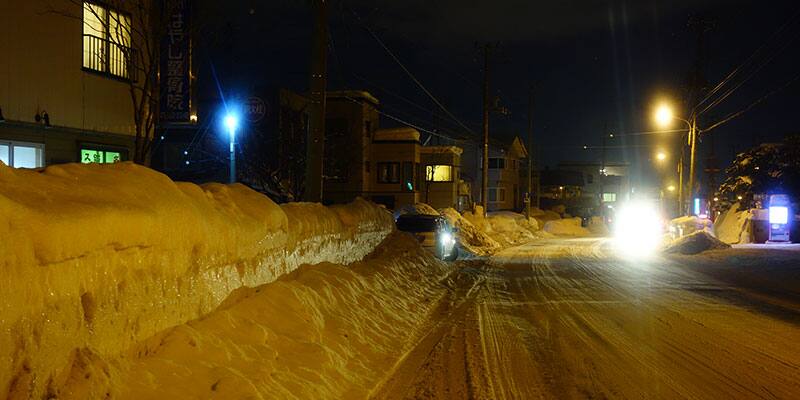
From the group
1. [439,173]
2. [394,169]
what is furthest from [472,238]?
[439,173]

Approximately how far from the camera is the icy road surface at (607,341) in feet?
26.6

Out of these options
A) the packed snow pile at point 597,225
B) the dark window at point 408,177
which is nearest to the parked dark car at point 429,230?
the dark window at point 408,177

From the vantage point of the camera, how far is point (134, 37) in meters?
16.5

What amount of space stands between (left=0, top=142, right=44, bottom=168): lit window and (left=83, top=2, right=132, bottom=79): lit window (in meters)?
2.20

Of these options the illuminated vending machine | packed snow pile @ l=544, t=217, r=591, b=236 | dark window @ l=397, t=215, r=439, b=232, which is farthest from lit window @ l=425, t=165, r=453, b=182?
dark window @ l=397, t=215, r=439, b=232

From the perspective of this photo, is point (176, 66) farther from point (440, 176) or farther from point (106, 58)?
point (440, 176)

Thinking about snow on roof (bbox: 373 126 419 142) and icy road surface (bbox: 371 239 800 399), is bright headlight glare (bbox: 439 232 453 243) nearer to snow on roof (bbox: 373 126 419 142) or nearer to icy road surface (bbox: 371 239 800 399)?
icy road surface (bbox: 371 239 800 399)

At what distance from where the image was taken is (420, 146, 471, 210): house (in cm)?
6332

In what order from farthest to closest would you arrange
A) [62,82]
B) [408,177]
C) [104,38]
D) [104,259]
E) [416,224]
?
1. [408,177]
2. [416,224]
3. [104,38]
4. [62,82]
5. [104,259]

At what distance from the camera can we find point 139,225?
20.5 feet

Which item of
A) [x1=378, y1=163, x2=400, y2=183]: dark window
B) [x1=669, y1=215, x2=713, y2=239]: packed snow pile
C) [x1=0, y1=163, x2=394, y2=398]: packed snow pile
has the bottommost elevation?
[x1=669, y1=215, x2=713, y2=239]: packed snow pile

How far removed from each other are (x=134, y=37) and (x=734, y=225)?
38184 millimetres

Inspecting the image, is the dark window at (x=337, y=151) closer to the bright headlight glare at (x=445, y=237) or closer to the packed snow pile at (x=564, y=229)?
the bright headlight glare at (x=445, y=237)

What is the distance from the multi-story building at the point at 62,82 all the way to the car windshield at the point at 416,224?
1092cm
